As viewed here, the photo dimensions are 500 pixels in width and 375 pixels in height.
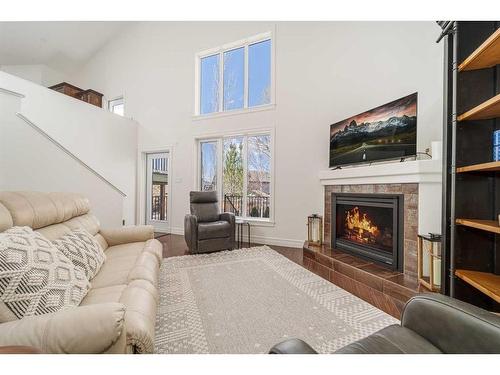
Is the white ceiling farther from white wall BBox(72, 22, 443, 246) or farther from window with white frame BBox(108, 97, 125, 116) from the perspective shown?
window with white frame BBox(108, 97, 125, 116)

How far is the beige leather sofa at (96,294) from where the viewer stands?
75 cm

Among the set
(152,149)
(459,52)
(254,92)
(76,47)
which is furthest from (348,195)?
(76,47)

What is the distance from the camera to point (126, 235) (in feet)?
7.72

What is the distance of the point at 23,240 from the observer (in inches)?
43.9

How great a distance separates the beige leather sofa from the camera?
75cm

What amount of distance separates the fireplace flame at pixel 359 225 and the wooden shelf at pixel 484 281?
1.28 metres

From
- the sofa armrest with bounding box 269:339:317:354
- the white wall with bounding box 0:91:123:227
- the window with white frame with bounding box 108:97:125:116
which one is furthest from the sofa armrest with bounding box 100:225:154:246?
the window with white frame with bounding box 108:97:125:116

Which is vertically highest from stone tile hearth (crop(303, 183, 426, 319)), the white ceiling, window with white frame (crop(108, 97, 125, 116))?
the white ceiling

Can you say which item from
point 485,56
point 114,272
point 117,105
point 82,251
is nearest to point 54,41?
point 117,105

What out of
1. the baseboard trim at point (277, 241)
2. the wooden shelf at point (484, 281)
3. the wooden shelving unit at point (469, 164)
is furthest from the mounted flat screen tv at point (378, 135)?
the baseboard trim at point (277, 241)

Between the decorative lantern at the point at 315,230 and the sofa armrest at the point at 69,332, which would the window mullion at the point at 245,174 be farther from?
the sofa armrest at the point at 69,332

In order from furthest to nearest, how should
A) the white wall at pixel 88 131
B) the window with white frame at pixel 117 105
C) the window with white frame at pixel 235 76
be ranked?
1. the window with white frame at pixel 117 105
2. the window with white frame at pixel 235 76
3. the white wall at pixel 88 131

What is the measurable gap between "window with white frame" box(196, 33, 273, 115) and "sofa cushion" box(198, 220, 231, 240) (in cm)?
234

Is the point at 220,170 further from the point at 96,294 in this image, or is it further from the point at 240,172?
the point at 96,294
